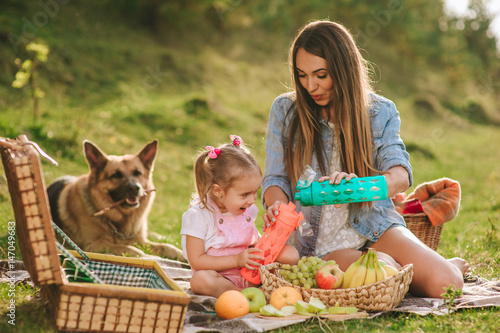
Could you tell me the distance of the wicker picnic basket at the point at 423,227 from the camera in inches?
155

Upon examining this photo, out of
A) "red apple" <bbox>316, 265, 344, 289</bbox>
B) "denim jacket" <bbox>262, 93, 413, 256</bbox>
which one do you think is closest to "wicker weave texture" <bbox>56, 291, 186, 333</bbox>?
"red apple" <bbox>316, 265, 344, 289</bbox>

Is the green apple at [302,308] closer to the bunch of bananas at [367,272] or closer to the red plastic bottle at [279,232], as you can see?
the bunch of bananas at [367,272]

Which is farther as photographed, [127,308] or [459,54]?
[459,54]

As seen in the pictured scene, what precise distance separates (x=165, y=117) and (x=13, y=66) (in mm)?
2826

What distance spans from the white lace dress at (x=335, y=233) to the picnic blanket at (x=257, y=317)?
51 cm

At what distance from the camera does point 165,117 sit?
987 centimetres

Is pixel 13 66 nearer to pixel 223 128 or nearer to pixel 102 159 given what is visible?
pixel 223 128

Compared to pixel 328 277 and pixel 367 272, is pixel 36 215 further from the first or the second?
pixel 367 272

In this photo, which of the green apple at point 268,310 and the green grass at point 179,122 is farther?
the green grass at point 179,122

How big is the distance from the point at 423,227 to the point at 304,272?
4.93 feet

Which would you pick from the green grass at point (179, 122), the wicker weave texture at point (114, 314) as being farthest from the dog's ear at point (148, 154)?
the wicker weave texture at point (114, 314)

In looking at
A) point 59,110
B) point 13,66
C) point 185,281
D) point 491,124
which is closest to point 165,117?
point 59,110

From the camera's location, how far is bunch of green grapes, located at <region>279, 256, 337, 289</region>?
2.89 meters

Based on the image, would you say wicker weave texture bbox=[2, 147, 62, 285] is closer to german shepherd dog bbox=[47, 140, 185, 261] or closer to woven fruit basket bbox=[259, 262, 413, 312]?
woven fruit basket bbox=[259, 262, 413, 312]
